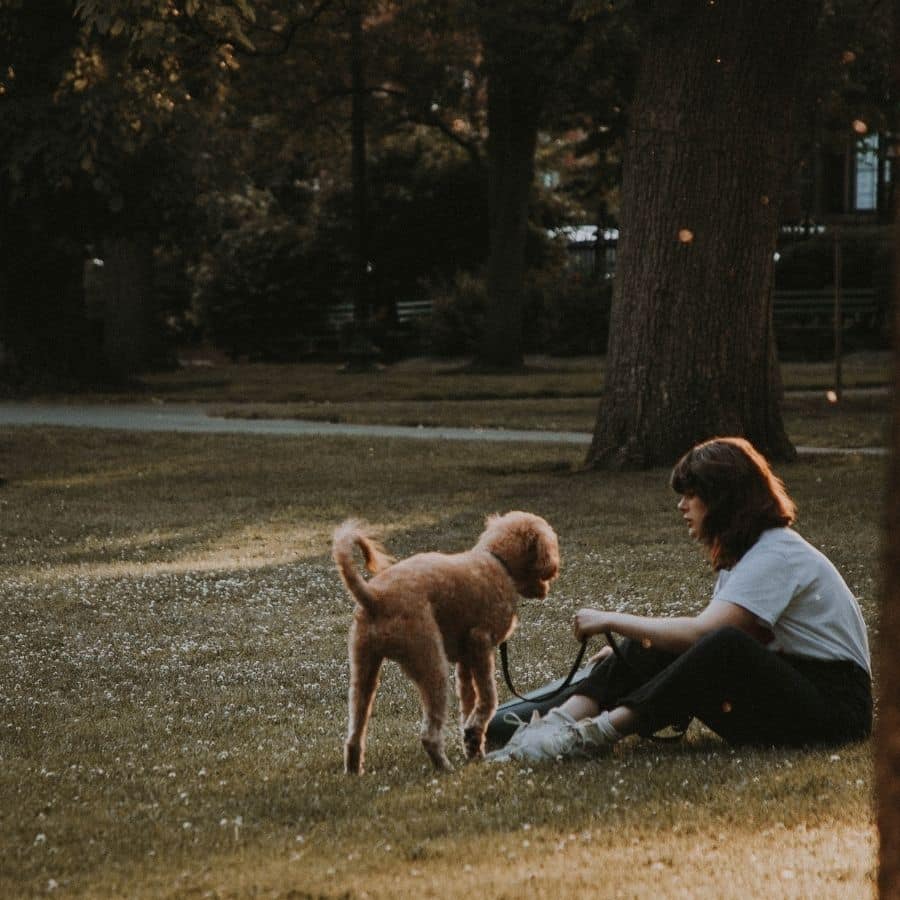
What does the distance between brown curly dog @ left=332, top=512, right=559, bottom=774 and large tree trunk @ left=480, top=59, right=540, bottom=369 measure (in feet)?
89.4

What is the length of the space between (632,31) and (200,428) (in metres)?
9.78

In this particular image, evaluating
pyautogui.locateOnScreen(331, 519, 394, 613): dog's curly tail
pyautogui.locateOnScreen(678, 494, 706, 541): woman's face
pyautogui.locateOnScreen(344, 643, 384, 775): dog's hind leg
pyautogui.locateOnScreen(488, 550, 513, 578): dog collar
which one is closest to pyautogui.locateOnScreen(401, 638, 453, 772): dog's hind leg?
pyautogui.locateOnScreen(344, 643, 384, 775): dog's hind leg

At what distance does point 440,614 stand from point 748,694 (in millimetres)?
1176

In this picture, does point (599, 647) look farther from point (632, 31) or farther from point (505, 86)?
point (505, 86)

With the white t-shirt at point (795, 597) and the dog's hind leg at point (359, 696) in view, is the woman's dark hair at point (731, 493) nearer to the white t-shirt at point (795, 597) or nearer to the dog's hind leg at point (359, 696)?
the white t-shirt at point (795, 597)

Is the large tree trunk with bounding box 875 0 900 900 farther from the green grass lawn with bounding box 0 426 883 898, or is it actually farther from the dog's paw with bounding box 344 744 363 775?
the dog's paw with bounding box 344 744 363 775

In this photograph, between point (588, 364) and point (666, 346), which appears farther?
point (588, 364)

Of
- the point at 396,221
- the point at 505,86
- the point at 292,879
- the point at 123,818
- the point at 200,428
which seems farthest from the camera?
the point at 396,221

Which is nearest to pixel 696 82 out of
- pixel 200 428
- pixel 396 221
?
pixel 200 428

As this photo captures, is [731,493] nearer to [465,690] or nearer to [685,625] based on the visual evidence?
[685,625]

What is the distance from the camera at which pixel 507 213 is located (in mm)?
33406

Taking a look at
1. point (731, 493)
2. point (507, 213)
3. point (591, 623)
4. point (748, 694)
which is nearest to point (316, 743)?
point (591, 623)

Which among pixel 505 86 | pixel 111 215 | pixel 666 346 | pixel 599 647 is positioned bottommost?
pixel 599 647

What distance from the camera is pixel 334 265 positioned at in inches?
1722
